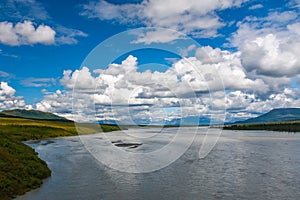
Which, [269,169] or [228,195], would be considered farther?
[269,169]

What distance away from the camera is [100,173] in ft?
111

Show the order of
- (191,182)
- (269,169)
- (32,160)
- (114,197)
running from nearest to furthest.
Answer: (114,197), (191,182), (32,160), (269,169)

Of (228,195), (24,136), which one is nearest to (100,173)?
(228,195)

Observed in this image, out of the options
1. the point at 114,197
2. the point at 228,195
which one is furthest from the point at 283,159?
the point at 114,197

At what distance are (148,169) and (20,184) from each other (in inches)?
641

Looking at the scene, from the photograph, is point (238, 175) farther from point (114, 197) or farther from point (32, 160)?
point (32, 160)

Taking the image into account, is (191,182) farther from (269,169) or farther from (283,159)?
(283,159)

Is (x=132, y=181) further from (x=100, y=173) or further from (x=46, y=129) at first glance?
(x=46, y=129)

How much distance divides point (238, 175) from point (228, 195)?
29.5 feet

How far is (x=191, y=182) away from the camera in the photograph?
29000 millimetres

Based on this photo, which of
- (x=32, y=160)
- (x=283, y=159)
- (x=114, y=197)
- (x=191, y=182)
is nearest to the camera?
(x=114, y=197)

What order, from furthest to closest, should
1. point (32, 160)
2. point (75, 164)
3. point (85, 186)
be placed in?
point (75, 164), point (32, 160), point (85, 186)

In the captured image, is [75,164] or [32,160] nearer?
[32,160]

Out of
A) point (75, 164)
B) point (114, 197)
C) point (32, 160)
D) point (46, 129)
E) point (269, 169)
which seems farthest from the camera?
point (46, 129)
